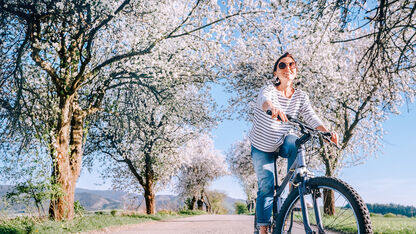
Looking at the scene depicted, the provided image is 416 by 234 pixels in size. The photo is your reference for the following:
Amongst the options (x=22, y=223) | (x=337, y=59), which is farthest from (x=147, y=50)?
(x=337, y=59)

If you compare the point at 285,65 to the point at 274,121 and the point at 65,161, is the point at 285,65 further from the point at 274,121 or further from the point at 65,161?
the point at 65,161

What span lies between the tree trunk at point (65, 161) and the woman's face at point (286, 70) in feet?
26.7

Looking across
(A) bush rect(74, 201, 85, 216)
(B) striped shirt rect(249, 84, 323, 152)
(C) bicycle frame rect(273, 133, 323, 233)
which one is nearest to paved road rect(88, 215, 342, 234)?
(A) bush rect(74, 201, 85, 216)

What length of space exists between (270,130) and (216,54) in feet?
31.4

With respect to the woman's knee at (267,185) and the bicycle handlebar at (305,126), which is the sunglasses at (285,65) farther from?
the woman's knee at (267,185)

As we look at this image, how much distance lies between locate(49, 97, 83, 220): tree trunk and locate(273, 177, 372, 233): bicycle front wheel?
8230mm

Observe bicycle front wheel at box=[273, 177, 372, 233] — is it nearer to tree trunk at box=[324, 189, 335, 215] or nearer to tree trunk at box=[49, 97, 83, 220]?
tree trunk at box=[324, 189, 335, 215]

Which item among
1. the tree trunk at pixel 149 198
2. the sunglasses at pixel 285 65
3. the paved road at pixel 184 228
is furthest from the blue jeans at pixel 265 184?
the tree trunk at pixel 149 198

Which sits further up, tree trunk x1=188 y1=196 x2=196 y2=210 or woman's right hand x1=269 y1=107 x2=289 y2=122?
woman's right hand x1=269 y1=107 x2=289 y2=122

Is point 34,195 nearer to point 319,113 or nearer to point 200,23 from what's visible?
point 200,23

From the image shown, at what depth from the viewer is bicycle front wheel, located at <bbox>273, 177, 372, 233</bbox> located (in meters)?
2.59

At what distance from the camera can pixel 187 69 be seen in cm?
1274

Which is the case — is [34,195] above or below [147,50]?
below

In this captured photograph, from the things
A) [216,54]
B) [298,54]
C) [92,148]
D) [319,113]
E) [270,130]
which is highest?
[298,54]
